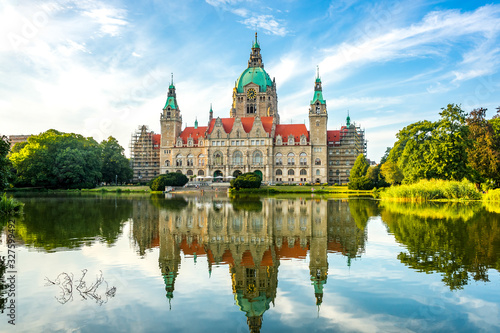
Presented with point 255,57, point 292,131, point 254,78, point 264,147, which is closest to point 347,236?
point 264,147

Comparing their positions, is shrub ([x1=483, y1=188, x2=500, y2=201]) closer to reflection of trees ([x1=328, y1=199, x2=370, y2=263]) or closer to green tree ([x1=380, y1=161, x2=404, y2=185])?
green tree ([x1=380, y1=161, x2=404, y2=185])

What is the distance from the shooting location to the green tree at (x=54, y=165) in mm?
70062

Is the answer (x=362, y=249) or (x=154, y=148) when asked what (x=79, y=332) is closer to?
(x=362, y=249)

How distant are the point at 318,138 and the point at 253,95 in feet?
73.7

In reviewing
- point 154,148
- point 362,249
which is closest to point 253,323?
point 362,249

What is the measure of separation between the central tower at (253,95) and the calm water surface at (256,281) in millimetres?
88984

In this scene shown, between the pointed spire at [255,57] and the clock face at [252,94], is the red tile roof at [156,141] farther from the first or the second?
the pointed spire at [255,57]

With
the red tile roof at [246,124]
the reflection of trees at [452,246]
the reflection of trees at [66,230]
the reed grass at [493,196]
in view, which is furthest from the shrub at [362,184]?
the reflection of trees at [66,230]

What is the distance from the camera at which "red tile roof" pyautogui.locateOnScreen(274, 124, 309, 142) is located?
95.1 m

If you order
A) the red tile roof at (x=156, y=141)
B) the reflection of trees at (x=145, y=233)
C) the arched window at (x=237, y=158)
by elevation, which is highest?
the red tile roof at (x=156, y=141)

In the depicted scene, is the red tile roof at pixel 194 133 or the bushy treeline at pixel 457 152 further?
the red tile roof at pixel 194 133

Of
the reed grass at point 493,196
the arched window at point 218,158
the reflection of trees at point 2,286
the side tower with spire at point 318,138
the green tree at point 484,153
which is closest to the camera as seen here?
the reflection of trees at point 2,286

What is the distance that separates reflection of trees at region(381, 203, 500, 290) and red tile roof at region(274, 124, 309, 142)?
73558 millimetres

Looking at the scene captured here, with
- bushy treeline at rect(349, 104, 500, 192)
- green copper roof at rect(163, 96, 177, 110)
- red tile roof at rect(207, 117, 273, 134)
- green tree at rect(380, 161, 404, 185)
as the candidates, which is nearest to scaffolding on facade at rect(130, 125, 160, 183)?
green copper roof at rect(163, 96, 177, 110)
